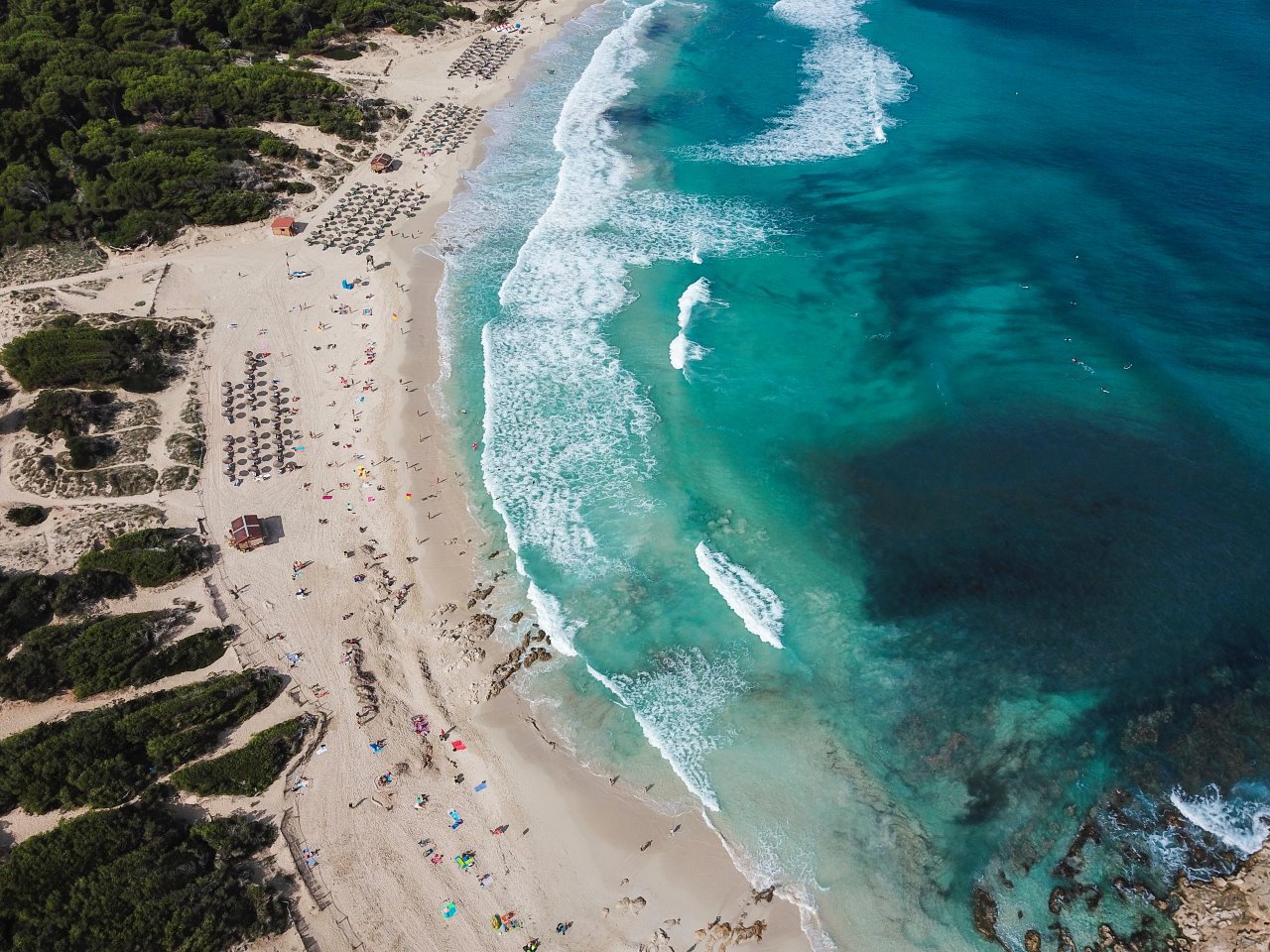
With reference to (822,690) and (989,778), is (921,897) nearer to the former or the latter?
(989,778)

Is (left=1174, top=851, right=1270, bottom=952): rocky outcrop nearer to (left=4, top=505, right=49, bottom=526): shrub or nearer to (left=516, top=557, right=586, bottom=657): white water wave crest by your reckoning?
(left=516, top=557, right=586, bottom=657): white water wave crest

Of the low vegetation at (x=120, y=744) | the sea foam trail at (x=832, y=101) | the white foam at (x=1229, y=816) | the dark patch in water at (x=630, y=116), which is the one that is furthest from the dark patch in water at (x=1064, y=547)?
the dark patch in water at (x=630, y=116)

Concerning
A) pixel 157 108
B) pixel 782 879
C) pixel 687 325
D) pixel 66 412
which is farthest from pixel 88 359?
pixel 782 879

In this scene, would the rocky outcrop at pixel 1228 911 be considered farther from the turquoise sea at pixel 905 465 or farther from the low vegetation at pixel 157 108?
the low vegetation at pixel 157 108

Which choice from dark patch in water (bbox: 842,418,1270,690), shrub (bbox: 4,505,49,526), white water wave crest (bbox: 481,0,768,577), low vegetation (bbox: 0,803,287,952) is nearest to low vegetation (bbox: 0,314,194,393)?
shrub (bbox: 4,505,49,526)

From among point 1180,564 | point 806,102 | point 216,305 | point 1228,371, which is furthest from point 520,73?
point 1180,564

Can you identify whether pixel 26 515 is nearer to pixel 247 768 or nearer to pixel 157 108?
pixel 247 768
